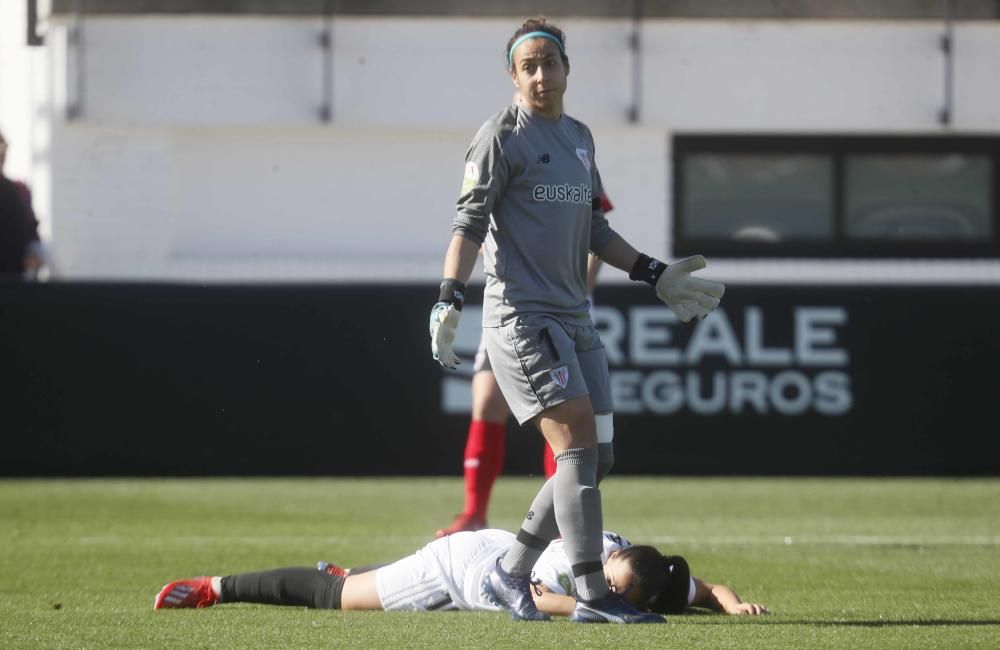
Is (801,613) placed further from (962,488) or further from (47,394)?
(47,394)

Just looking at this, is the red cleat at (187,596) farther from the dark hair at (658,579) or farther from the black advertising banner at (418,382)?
the black advertising banner at (418,382)

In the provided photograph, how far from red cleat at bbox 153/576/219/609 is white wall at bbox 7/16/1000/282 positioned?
10303 millimetres

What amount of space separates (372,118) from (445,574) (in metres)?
11.2

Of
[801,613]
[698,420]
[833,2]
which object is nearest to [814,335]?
[698,420]

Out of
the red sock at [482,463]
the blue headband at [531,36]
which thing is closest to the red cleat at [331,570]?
the blue headband at [531,36]

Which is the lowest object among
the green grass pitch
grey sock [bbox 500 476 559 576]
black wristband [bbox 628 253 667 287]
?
the green grass pitch

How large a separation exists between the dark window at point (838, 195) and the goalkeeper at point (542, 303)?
37.2 feet

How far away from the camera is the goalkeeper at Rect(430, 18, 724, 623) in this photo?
6.30m

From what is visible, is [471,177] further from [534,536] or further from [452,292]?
[534,536]

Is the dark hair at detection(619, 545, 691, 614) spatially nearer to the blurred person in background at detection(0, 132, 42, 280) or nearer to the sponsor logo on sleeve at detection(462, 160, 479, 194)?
the sponsor logo on sleeve at detection(462, 160, 479, 194)

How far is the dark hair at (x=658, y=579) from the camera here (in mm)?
6562

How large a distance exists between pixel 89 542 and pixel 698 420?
520 centimetres

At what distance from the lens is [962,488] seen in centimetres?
1313

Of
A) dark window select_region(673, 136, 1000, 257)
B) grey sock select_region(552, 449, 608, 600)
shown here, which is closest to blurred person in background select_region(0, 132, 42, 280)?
dark window select_region(673, 136, 1000, 257)
